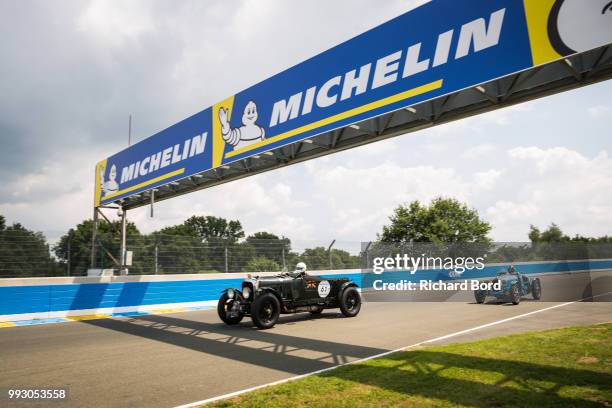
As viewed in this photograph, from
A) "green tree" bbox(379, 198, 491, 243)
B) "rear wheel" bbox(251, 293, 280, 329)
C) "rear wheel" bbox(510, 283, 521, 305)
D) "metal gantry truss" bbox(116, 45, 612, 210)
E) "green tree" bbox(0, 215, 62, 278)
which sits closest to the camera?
"metal gantry truss" bbox(116, 45, 612, 210)

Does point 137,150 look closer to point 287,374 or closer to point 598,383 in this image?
point 287,374

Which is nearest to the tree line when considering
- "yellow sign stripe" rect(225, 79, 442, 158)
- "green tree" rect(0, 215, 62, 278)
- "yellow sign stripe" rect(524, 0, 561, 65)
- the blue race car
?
"green tree" rect(0, 215, 62, 278)

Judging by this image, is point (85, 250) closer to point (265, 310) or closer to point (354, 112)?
point (265, 310)

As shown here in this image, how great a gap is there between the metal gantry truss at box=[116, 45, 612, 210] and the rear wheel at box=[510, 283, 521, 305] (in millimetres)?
7907

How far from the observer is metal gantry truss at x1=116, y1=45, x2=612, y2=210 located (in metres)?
5.34

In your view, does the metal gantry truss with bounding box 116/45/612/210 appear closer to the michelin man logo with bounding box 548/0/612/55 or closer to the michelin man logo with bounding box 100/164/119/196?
the michelin man logo with bounding box 548/0/612/55

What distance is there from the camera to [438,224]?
4528cm

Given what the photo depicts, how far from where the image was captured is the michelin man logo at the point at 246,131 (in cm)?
936

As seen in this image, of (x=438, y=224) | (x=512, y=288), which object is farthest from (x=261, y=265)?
(x=438, y=224)

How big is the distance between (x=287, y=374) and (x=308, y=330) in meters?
3.64

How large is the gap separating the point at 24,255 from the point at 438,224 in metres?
41.2

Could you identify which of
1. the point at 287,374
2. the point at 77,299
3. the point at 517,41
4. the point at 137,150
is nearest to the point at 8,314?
the point at 77,299

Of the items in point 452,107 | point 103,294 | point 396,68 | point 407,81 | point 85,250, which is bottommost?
point 103,294

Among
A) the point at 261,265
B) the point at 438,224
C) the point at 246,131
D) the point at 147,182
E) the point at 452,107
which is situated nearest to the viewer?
the point at 452,107
